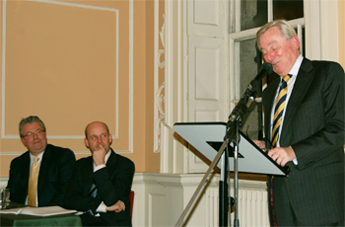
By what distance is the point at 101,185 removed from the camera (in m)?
3.58

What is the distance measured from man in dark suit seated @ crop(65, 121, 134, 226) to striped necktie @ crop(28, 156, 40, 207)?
0.42m

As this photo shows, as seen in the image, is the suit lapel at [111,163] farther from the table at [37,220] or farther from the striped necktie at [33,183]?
the table at [37,220]

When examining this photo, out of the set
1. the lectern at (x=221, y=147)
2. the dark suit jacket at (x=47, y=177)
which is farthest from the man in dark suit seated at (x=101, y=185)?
the lectern at (x=221, y=147)

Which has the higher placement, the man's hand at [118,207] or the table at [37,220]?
the table at [37,220]

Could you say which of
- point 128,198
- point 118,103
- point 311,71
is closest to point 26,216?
point 128,198

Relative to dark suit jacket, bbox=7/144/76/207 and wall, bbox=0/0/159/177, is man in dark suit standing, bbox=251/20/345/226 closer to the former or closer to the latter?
dark suit jacket, bbox=7/144/76/207

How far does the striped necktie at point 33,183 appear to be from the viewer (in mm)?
4039

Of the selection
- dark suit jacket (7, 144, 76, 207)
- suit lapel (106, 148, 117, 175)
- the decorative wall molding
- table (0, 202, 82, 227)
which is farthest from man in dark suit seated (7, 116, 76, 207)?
table (0, 202, 82, 227)

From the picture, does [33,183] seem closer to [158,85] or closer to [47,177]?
[47,177]

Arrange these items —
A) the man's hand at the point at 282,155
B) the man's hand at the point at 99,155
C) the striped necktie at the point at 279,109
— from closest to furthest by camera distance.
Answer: the man's hand at the point at 282,155
the striped necktie at the point at 279,109
the man's hand at the point at 99,155

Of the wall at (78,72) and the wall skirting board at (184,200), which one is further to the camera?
the wall at (78,72)

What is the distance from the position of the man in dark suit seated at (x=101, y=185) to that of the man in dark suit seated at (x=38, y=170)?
25 cm

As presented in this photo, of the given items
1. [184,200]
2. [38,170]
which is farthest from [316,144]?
[38,170]

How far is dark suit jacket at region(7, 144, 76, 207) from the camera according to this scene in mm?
4027
